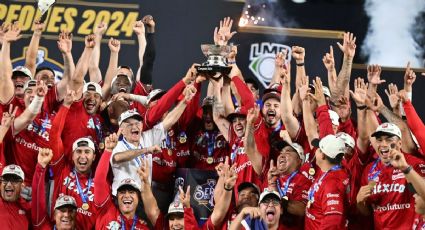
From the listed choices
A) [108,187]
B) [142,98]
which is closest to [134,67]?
[142,98]

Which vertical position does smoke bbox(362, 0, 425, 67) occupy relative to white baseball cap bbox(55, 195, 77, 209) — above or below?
above

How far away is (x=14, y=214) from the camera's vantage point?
40.5 feet

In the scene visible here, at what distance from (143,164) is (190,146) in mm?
1176

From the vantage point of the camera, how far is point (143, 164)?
39.1 ft

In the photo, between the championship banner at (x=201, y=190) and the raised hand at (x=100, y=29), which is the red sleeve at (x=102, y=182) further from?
the raised hand at (x=100, y=29)

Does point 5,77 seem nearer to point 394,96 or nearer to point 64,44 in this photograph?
point 64,44

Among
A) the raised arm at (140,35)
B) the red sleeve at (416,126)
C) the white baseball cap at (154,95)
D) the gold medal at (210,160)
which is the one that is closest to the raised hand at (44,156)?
the white baseball cap at (154,95)

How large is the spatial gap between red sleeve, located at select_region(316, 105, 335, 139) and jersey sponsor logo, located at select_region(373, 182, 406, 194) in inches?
28.0

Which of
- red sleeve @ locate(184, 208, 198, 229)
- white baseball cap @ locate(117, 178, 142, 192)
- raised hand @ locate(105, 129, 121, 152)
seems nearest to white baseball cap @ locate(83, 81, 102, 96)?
raised hand @ locate(105, 129, 121, 152)

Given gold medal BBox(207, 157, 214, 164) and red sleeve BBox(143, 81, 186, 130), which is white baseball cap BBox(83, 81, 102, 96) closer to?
red sleeve BBox(143, 81, 186, 130)

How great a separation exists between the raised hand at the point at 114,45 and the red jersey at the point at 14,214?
7.43 feet

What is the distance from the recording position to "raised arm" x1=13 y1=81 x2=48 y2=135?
12297 mm

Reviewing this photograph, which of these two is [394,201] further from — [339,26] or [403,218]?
[339,26]

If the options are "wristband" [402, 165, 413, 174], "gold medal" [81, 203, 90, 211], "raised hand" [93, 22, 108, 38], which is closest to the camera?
"wristband" [402, 165, 413, 174]
